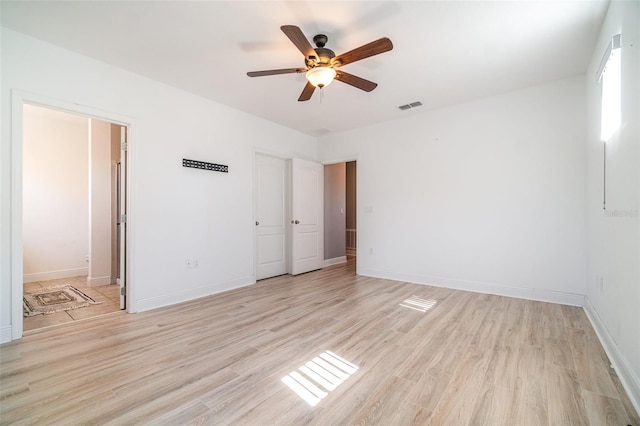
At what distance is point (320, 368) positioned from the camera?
6.68ft

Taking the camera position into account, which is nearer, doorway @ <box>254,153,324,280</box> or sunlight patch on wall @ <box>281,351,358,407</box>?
sunlight patch on wall @ <box>281,351,358,407</box>

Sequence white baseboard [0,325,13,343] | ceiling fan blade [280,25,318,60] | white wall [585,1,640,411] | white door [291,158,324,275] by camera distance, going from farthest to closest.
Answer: white door [291,158,324,275] → white baseboard [0,325,13,343] → ceiling fan blade [280,25,318,60] → white wall [585,1,640,411]

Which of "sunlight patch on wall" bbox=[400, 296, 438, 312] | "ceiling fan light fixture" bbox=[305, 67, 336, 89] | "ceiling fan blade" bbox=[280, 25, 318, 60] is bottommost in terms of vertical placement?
"sunlight patch on wall" bbox=[400, 296, 438, 312]

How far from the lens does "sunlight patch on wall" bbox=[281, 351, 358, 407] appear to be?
1756 millimetres

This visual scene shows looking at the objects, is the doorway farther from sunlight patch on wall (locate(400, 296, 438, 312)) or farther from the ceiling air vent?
sunlight patch on wall (locate(400, 296, 438, 312))

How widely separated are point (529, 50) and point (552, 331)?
2.77m

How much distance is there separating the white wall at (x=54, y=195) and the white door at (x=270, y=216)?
137 inches

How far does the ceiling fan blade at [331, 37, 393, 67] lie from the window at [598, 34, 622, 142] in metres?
1.66

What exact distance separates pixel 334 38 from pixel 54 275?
20.0ft

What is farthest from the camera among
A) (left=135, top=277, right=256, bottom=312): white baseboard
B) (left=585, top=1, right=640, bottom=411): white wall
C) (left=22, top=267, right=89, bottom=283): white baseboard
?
(left=22, top=267, right=89, bottom=283): white baseboard

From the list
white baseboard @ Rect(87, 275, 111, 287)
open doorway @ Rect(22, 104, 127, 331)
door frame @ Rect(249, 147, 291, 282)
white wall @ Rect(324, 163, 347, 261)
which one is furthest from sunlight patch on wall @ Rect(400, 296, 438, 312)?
white baseboard @ Rect(87, 275, 111, 287)

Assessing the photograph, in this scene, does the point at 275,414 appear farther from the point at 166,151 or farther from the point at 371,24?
the point at 166,151

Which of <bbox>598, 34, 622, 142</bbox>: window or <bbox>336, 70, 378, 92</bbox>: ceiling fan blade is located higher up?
<bbox>336, 70, 378, 92</bbox>: ceiling fan blade

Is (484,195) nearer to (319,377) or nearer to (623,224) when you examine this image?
(623,224)
